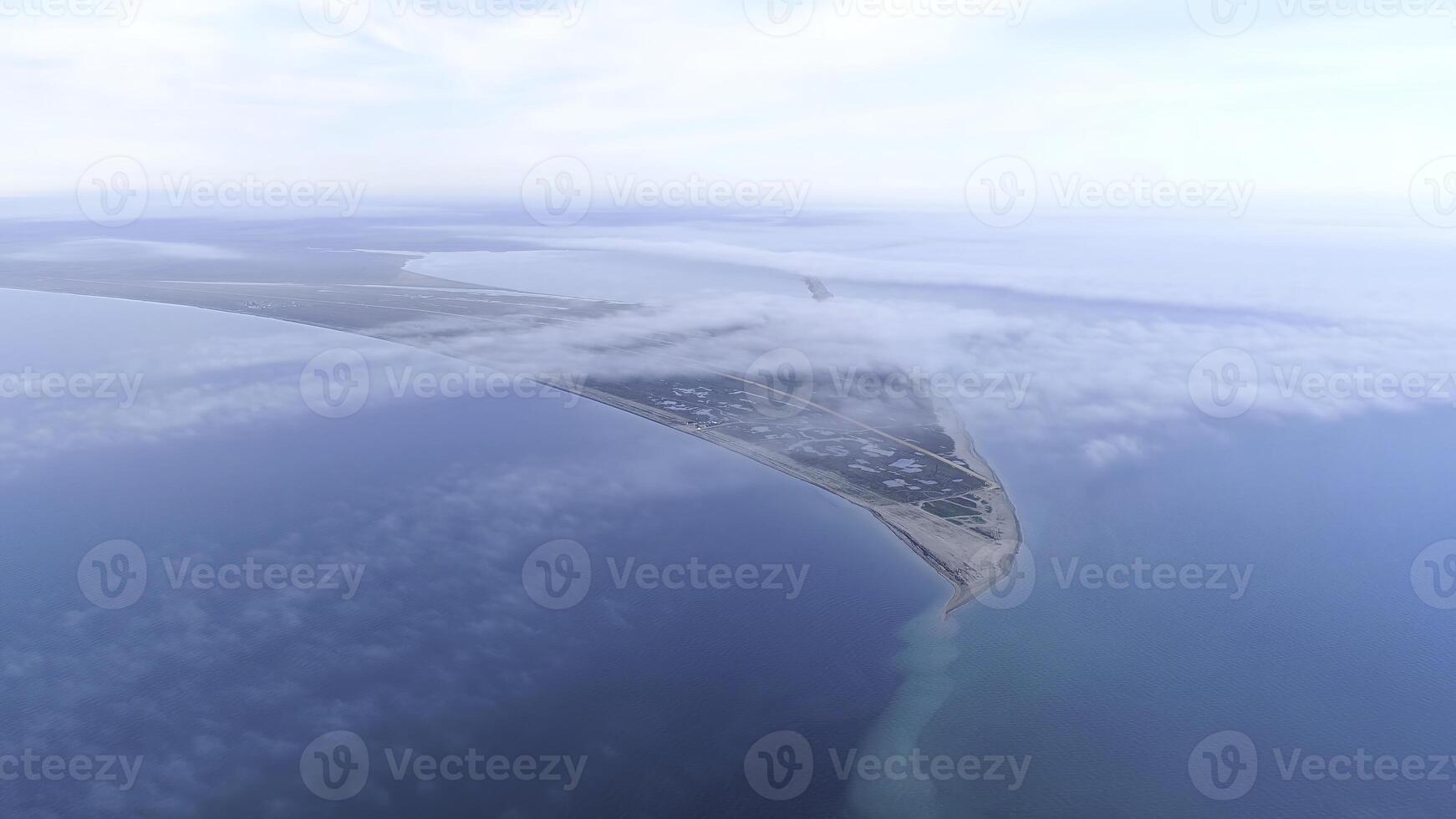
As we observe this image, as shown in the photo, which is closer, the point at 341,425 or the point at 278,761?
the point at 278,761

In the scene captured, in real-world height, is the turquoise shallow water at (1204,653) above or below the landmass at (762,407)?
below

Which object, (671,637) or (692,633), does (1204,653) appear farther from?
(671,637)

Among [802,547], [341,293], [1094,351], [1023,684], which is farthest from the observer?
[341,293]

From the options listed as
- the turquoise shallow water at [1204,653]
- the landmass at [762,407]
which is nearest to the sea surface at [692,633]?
the turquoise shallow water at [1204,653]

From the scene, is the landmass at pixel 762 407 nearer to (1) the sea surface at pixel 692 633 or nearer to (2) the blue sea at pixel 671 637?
(2) the blue sea at pixel 671 637

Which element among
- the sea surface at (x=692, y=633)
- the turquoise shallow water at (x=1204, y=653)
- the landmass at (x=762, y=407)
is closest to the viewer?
the sea surface at (x=692, y=633)

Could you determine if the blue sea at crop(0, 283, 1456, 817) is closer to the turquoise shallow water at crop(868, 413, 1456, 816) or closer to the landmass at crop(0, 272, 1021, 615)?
the turquoise shallow water at crop(868, 413, 1456, 816)

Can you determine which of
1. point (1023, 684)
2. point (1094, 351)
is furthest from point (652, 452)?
point (1094, 351)

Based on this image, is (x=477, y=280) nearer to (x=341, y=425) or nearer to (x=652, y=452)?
(x=341, y=425)
